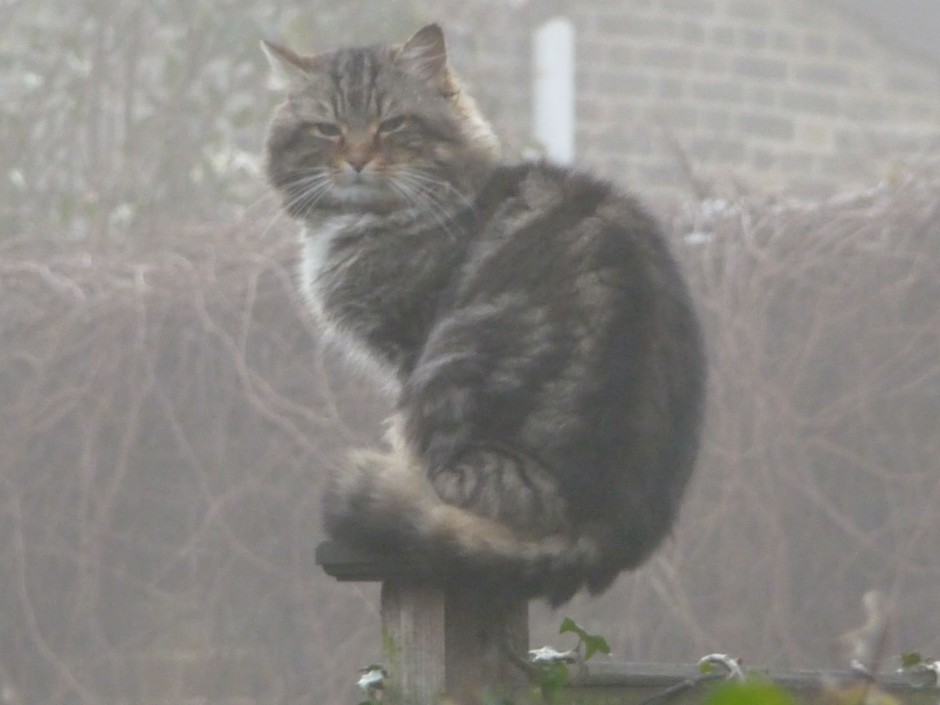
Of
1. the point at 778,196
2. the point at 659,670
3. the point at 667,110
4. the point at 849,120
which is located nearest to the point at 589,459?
the point at 659,670

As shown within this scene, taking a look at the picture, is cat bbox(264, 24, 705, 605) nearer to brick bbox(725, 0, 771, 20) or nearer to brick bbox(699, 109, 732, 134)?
brick bbox(699, 109, 732, 134)

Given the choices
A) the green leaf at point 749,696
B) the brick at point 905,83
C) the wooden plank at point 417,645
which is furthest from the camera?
the brick at point 905,83

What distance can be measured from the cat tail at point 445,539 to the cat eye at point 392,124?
Answer: 35.4 inches

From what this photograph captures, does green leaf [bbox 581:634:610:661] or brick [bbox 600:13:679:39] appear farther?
brick [bbox 600:13:679:39]

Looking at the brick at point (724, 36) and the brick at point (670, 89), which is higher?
the brick at point (724, 36)

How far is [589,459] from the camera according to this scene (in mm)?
2400

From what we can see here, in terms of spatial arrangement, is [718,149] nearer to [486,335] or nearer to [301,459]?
[301,459]

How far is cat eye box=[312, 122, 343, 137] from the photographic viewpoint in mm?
3115

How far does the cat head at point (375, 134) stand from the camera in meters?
3.08

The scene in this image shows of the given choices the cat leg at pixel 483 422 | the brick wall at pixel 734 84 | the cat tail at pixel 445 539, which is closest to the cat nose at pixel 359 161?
the cat leg at pixel 483 422

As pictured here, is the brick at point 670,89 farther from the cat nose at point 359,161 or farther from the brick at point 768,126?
the cat nose at point 359,161

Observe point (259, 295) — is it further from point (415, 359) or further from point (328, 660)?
point (415, 359)

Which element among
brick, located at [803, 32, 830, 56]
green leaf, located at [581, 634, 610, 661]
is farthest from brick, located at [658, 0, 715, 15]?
green leaf, located at [581, 634, 610, 661]

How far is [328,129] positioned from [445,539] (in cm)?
123
